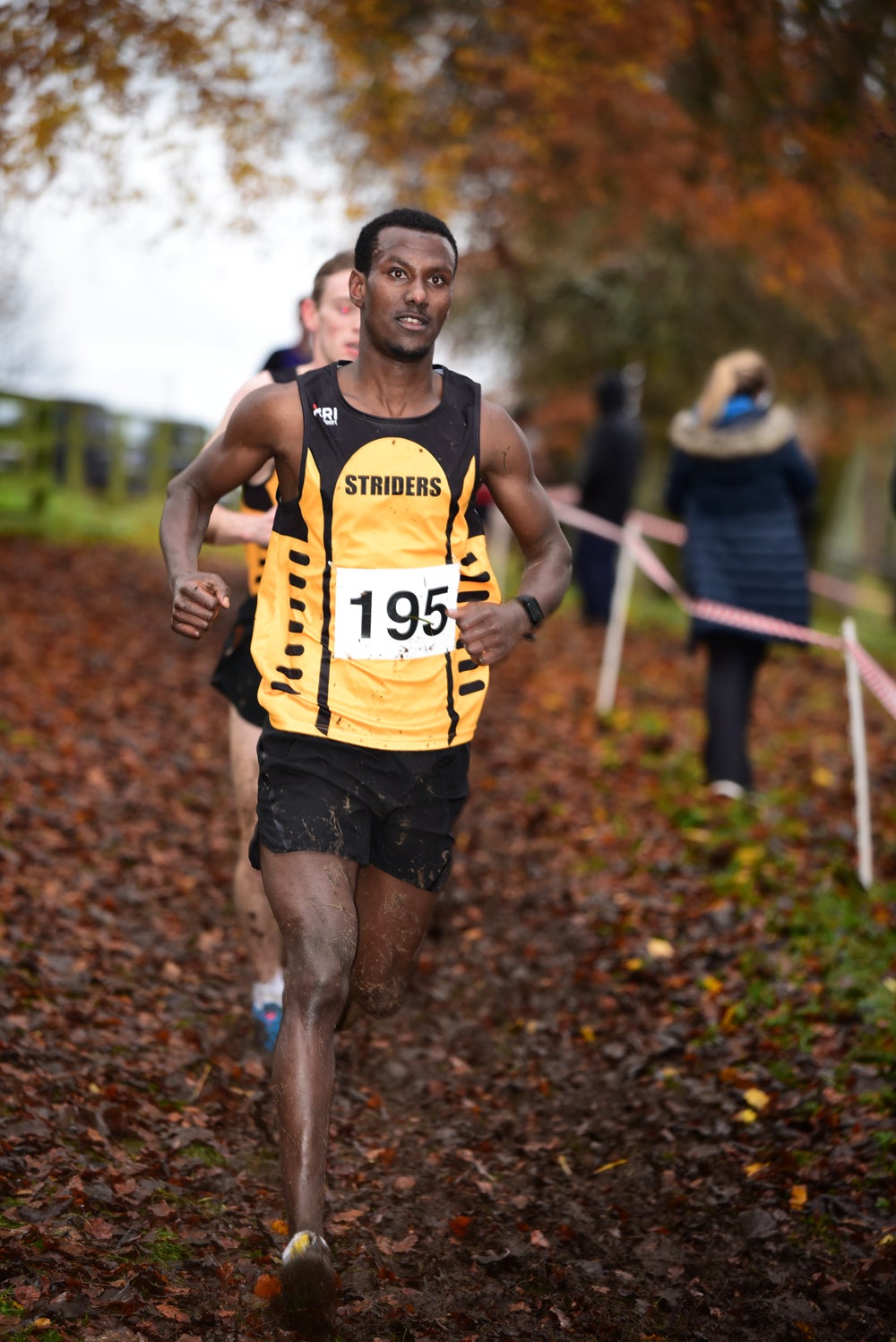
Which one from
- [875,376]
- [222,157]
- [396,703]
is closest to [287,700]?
[396,703]

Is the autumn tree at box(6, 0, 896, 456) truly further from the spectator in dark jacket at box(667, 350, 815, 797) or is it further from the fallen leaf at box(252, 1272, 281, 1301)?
the fallen leaf at box(252, 1272, 281, 1301)

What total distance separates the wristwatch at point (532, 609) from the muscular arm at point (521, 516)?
0.06ft

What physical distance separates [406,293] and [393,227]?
0.20m

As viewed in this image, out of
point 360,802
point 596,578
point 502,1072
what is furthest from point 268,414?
point 596,578

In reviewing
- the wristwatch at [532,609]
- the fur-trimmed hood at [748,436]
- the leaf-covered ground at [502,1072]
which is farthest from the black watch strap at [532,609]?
the fur-trimmed hood at [748,436]

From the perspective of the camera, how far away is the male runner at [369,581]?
12.1 ft

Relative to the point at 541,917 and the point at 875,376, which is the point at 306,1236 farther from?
the point at 875,376

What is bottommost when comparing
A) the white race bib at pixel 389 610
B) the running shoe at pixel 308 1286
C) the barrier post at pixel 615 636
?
the barrier post at pixel 615 636

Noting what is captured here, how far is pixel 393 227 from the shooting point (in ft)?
12.5

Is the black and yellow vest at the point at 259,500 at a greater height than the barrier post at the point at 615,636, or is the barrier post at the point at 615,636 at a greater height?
the black and yellow vest at the point at 259,500

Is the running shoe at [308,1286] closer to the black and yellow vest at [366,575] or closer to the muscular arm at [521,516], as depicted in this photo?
the black and yellow vest at [366,575]

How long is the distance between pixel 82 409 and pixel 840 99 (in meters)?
15.5

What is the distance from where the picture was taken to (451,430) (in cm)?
380

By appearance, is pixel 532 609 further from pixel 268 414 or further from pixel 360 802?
pixel 268 414
